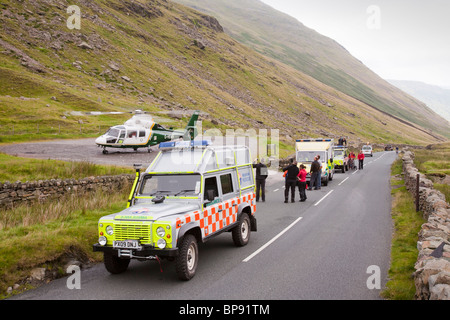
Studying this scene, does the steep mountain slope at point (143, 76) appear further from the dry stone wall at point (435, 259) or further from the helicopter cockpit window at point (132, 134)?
the dry stone wall at point (435, 259)

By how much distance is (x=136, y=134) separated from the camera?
2855cm

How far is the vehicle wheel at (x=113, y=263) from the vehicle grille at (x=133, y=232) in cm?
63

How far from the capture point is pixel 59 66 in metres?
58.4

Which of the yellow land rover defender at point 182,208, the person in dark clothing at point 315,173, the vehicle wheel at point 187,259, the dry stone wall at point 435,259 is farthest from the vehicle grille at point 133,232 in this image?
the person in dark clothing at point 315,173

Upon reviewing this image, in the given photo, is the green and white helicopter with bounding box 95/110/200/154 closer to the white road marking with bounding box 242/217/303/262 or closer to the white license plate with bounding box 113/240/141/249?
the white road marking with bounding box 242/217/303/262

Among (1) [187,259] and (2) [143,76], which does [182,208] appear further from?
(2) [143,76]

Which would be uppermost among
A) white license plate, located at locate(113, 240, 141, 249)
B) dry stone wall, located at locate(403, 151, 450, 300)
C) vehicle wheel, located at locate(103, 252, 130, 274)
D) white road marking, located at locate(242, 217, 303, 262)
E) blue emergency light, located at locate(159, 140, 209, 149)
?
blue emergency light, located at locate(159, 140, 209, 149)

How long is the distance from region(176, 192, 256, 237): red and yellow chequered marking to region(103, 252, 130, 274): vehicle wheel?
5.65 ft

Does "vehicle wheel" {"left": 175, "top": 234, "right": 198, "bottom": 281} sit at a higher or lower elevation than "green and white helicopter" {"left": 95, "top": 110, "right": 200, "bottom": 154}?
lower

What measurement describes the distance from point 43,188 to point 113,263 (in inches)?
297

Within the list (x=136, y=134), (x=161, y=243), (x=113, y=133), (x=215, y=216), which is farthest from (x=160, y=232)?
(x=136, y=134)

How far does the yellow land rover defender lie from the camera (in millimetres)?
6977

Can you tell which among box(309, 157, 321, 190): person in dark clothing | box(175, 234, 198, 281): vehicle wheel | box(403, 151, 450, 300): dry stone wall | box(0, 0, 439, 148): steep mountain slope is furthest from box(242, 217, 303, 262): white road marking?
box(0, 0, 439, 148): steep mountain slope

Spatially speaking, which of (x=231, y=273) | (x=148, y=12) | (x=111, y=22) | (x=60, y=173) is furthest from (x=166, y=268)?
(x=148, y=12)
